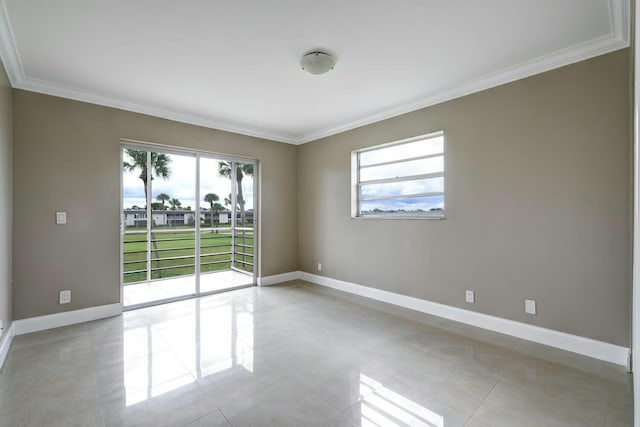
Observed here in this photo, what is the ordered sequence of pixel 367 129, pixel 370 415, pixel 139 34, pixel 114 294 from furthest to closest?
pixel 367 129, pixel 114 294, pixel 139 34, pixel 370 415

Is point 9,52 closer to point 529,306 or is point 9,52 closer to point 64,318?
point 64,318

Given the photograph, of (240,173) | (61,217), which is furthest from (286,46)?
(61,217)

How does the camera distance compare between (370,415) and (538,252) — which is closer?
(370,415)

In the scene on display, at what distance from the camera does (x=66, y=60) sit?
8.68 ft

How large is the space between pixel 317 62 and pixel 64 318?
3757 millimetres

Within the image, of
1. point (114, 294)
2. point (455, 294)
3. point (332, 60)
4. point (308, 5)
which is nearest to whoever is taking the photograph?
point (308, 5)

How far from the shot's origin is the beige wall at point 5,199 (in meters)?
2.52

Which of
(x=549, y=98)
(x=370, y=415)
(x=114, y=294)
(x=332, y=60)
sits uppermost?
(x=332, y=60)

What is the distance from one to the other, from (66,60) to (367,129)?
3.38 meters

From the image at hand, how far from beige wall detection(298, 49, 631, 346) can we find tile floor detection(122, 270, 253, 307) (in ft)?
8.47

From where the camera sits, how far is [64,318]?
3.22 metres

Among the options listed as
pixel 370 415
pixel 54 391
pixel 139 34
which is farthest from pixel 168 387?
pixel 139 34

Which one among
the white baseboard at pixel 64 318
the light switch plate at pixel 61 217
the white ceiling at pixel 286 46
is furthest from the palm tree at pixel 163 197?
the white baseboard at pixel 64 318

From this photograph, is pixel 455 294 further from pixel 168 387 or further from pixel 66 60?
pixel 66 60
